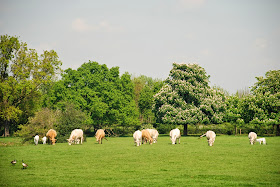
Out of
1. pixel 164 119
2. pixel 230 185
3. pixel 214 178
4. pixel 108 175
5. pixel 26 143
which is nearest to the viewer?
pixel 230 185

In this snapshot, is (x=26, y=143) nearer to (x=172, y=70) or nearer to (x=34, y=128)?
(x=34, y=128)

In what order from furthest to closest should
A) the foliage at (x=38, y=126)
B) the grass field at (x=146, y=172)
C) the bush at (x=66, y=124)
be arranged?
the bush at (x=66, y=124)
the foliage at (x=38, y=126)
the grass field at (x=146, y=172)

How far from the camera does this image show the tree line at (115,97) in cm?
5891

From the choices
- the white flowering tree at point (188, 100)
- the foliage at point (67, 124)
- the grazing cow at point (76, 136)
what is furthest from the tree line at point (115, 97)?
the grazing cow at point (76, 136)

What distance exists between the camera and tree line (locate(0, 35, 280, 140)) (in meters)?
58.9

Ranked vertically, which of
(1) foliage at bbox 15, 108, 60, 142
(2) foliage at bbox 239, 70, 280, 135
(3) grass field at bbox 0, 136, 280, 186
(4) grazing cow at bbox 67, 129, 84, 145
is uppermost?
(2) foliage at bbox 239, 70, 280, 135

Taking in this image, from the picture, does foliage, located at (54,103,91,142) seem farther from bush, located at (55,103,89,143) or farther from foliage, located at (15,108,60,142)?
foliage, located at (15,108,60,142)

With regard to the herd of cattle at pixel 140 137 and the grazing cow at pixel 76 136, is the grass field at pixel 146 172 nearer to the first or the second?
the herd of cattle at pixel 140 137

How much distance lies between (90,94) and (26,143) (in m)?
22.1

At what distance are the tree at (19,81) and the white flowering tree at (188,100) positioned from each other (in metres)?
23.1

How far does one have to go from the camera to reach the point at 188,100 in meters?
61.7

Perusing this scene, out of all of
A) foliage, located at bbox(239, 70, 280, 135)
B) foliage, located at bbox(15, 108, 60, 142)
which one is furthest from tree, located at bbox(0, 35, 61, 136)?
foliage, located at bbox(239, 70, 280, 135)

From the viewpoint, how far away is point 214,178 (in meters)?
16.0

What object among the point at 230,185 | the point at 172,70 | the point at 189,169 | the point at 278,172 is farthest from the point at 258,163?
the point at 172,70
